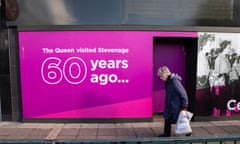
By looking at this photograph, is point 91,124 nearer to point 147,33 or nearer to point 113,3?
point 147,33

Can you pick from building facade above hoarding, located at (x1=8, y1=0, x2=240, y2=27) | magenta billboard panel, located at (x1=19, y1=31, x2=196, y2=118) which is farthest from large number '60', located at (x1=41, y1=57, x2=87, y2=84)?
building facade above hoarding, located at (x1=8, y1=0, x2=240, y2=27)

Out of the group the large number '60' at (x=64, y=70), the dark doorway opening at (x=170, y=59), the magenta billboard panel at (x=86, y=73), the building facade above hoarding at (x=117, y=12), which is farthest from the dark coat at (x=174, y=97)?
the large number '60' at (x=64, y=70)

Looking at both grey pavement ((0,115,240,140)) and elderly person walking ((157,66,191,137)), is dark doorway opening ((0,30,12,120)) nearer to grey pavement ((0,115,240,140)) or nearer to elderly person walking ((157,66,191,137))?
grey pavement ((0,115,240,140))

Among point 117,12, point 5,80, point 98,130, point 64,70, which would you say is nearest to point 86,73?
point 64,70

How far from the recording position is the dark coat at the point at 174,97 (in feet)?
14.6

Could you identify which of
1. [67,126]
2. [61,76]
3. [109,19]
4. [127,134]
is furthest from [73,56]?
[127,134]

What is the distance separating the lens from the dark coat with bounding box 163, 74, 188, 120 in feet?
14.6

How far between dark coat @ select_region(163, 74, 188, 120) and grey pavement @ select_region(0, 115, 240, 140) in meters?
0.84

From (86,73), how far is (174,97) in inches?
91.8

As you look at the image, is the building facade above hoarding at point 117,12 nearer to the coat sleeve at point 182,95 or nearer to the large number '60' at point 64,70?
the large number '60' at point 64,70

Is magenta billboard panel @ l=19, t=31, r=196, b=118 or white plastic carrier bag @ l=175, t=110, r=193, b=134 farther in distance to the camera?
magenta billboard panel @ l=19, t=31, r=196, b=118

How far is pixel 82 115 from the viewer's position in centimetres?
597

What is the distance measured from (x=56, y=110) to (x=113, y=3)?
2963 millimetres

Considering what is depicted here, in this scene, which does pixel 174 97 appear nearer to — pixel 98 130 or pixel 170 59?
pixel 98 130
